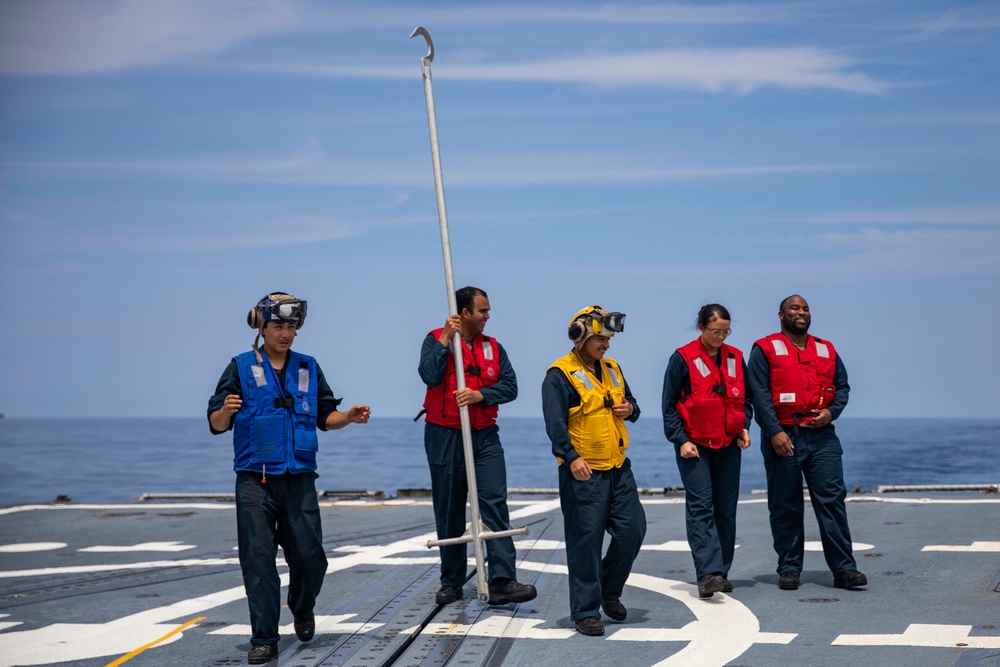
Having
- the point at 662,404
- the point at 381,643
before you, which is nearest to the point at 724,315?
the point at 662,404

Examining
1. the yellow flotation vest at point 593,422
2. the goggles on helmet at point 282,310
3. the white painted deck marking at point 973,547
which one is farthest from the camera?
the white painted deck marking at point 973,547

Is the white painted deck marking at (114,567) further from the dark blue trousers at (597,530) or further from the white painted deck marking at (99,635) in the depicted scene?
the dark blue trousers at (597,530)

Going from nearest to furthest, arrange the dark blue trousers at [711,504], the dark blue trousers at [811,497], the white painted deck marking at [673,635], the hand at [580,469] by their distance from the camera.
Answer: the white painted deck marking at [673,635], the hand at [580,469], the dark blue trousers at [711,504], the dark blue trousers at [811,497]

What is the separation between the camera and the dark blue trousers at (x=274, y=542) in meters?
6.34

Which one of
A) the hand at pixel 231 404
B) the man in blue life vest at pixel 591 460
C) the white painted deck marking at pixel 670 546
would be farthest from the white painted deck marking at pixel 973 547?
the hand at pixel 231 404

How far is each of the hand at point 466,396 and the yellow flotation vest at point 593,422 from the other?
0.66 m

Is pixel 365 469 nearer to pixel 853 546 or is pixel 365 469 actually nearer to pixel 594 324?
pixel 853 546

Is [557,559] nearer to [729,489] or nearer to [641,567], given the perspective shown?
[641,567]

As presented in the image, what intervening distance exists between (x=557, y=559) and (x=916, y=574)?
278 centimetres

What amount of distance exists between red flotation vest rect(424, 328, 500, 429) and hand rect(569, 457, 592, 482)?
106 centimetres

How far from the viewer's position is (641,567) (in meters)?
9.00

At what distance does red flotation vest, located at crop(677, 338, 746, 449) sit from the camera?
781 cm

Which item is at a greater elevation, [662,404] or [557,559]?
[662,404]

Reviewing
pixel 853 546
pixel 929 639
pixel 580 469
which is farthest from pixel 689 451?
pixel 853 546
